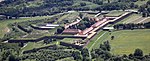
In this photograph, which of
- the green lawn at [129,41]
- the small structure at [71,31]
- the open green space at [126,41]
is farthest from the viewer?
the small structure at [71,31]

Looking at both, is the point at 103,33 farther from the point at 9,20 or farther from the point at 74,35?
the point at 9,20

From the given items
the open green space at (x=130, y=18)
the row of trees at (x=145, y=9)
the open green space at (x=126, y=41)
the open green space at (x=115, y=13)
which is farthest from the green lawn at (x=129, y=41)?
the open green space at (x=115, y=13)

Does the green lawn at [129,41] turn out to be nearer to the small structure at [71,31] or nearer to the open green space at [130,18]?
the open green space at [130,18]

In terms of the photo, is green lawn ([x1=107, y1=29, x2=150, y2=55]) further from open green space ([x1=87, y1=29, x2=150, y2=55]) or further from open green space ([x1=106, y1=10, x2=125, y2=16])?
open green space ([x1=106, y1=10, x2=125, y2=16])

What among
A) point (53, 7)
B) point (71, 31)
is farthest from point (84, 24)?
point (53, 7)

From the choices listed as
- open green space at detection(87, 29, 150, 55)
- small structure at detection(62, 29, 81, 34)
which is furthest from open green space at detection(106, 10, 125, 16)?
small structure at detection(62, 29, 81, 34)

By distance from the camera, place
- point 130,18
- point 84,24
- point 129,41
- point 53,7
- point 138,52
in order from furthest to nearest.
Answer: point 53,7, point 130,18, point 84,24, point 129,41, point 138,52

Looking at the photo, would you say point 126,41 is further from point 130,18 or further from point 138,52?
point 130,18

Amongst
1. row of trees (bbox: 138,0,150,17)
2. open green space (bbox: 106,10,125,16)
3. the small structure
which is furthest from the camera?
open green space (bbox: 106,10,125,16)

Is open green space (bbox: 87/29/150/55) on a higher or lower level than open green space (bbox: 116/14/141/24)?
lower
